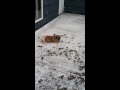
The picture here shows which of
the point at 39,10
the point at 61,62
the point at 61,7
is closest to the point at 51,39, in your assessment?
the point at 61,62

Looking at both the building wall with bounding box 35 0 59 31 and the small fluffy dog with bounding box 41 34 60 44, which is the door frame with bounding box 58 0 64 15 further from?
the small fluffy dog with bounding box 41 34 60 44

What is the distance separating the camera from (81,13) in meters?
8.41

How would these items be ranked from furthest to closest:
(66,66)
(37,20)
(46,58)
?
(37,20) < (46,58) < (66,66)

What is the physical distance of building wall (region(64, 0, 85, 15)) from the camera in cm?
827

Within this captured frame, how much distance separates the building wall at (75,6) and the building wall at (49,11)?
1060 millimetres

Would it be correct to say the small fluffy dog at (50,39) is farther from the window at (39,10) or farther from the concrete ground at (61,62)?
the window at (39,10)

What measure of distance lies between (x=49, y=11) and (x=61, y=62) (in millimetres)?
3535

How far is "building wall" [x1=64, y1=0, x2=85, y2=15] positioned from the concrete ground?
3.14 m

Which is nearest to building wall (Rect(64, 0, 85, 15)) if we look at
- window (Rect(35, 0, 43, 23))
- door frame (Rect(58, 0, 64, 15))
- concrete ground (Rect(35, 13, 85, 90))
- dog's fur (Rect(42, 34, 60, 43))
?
door frame (Rect(58, 0, 64, 15))
